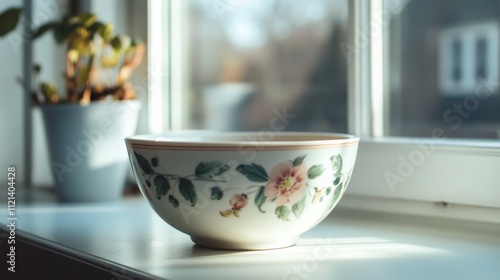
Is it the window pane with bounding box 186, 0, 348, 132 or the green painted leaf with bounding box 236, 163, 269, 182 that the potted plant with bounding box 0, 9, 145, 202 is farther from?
the green painted leaf with bounding box 236, 163, 269, 182

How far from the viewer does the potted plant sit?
967mm

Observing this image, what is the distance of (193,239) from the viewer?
634mm

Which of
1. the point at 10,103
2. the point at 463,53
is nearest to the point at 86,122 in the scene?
the point at 10,103

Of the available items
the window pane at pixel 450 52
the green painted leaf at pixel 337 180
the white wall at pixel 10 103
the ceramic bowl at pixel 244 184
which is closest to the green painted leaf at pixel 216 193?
the ceramic bowl at pixel 244 184

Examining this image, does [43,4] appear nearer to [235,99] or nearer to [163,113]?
[163,113]

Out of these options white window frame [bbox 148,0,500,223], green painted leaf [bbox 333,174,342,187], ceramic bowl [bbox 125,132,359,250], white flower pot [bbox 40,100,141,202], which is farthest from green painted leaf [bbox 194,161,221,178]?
white flower pot [bbox 40,100,141,202]

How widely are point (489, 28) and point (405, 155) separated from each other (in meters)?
5.76

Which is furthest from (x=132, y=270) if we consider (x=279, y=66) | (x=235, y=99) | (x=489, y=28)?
(x=489, y=28)

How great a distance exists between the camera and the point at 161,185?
581 millimetres

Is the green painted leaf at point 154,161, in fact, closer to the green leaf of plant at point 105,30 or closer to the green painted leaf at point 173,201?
the green painted leaf at point 173,201

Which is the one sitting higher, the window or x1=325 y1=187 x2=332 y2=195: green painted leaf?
the window

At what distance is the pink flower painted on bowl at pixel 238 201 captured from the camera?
56cm

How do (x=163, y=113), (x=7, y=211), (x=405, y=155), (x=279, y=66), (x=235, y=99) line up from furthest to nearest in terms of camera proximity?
(x=279, y=66) → (x=235, y=99) → (x=163, y=113) → (x=7, y=211) → (x=405, y=155)

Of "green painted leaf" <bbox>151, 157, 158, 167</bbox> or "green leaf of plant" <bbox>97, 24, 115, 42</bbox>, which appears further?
"green leaf of plant" <bbox>97, 24, 115, 42</bbox>
